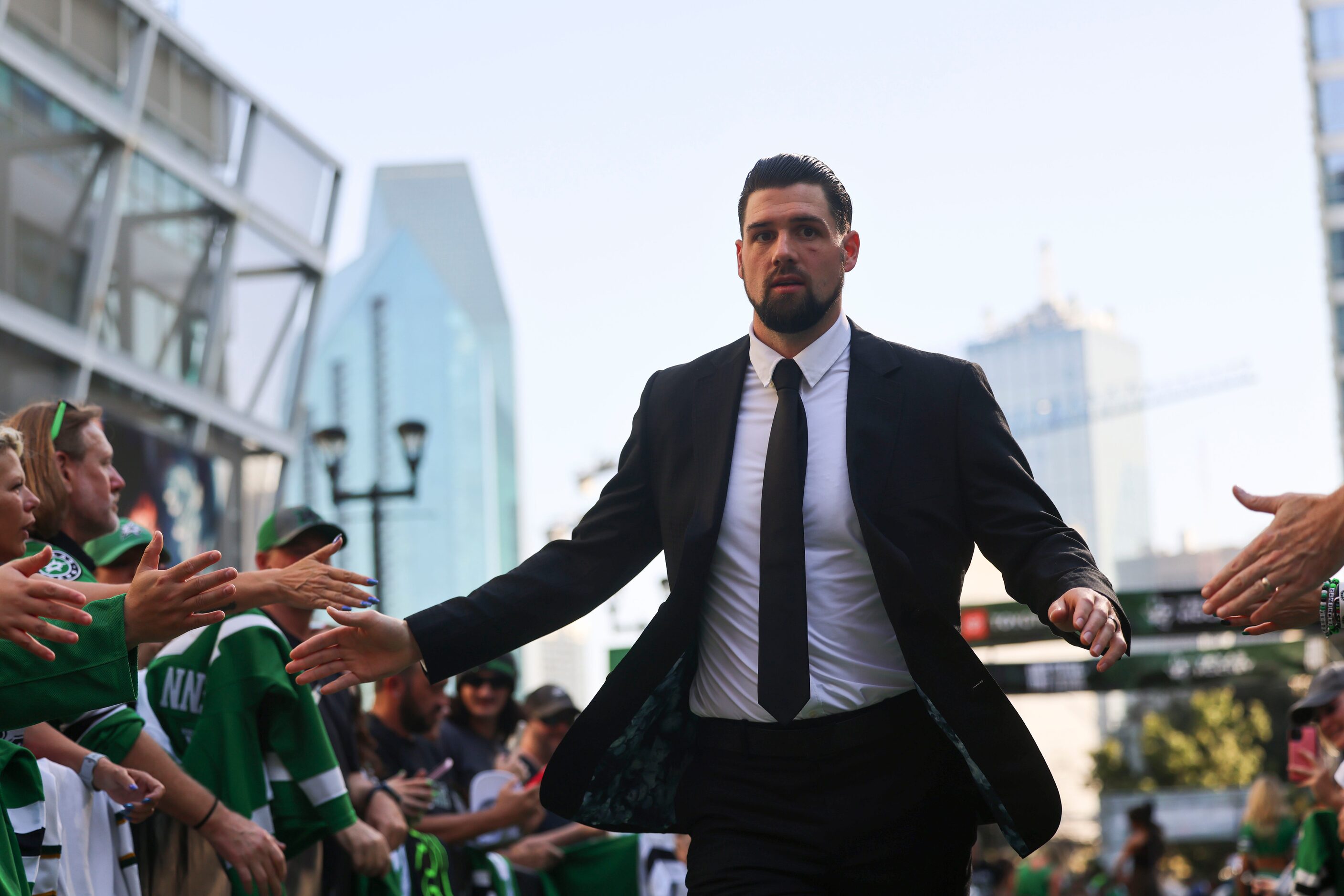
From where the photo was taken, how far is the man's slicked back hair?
415cm

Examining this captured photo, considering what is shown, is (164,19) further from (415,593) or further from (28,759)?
(415,593)

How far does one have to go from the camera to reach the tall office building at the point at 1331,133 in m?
50.2

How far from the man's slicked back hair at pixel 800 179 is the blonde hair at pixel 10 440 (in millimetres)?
1975

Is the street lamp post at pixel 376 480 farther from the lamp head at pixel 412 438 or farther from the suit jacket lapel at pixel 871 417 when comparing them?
the suit jacket lapel at pixel 871 417

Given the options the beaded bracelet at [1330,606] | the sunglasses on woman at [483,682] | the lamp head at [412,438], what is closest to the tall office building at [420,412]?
the lamp head at [412,438]

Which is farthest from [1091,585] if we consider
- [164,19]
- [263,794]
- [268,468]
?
[268,468]

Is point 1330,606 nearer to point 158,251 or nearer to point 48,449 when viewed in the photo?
point 48,449

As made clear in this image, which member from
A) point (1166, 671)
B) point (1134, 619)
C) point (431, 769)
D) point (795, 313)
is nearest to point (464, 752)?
point (431, 769)

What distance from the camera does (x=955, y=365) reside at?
4.11 metres

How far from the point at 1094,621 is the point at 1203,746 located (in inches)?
2219

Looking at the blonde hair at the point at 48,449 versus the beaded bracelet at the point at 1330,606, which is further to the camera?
the blonde hair at the point at 48,449

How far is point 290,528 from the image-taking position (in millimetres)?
6188

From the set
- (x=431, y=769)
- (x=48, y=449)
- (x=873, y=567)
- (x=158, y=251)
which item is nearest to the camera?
(x=873, y=567)

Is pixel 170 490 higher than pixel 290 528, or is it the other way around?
pixel 170 490
